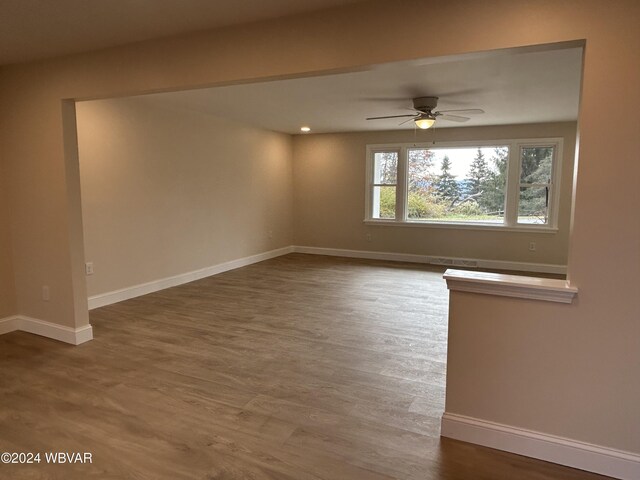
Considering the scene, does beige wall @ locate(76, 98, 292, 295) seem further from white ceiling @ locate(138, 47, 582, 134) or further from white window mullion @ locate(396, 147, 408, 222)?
white window mullion @ locate(396, 147, 408, 222)

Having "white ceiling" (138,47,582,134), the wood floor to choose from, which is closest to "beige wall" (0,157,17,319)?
the wood floor

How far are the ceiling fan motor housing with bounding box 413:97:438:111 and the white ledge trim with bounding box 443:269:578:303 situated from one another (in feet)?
8.96

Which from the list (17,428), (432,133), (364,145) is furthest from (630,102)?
(364,145)

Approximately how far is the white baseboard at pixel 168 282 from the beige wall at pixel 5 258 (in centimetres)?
78

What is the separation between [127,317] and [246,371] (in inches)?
74.7

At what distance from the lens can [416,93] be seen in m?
4.16

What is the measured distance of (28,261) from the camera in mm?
3566

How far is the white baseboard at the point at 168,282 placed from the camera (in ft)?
14.7

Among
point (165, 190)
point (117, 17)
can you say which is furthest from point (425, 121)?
point (165, 190)

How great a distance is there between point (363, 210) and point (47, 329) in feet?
17.5

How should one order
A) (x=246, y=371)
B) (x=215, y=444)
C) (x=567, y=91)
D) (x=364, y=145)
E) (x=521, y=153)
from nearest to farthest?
(x=215, y=444), (x=246, y=371), (x=567, y=91), (x=521, y=153), (x=364, y=145)

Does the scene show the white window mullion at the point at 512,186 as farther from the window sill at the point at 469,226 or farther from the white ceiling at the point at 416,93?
the white ceiling at the point at 416,93

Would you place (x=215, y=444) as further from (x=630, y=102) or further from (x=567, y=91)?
(x=567, y=91)

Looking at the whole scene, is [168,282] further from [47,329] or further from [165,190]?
[47,329]
